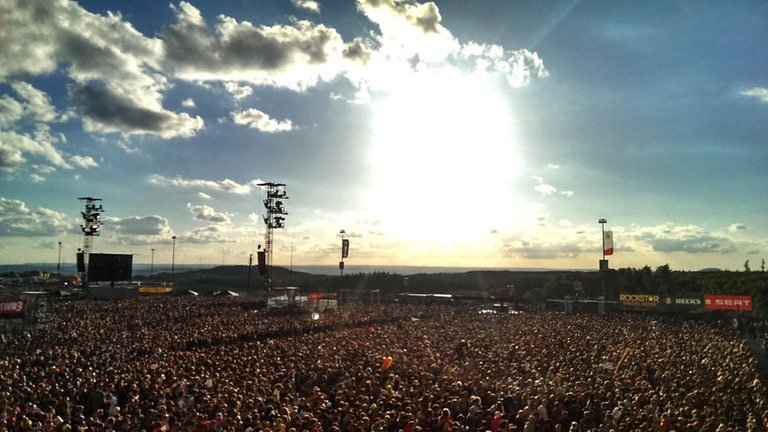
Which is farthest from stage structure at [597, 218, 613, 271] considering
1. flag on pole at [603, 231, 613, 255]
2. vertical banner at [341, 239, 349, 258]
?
vertical banner at [341, 239, 349, 258]

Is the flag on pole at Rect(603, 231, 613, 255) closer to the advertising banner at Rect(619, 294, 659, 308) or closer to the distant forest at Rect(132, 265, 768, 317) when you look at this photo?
the distant forest at Rect(132, 265, 768, 317)

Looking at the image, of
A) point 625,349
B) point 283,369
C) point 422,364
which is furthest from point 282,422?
point 625,349

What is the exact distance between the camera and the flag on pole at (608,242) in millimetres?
50062

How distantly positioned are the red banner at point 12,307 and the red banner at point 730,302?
5188 centimetres

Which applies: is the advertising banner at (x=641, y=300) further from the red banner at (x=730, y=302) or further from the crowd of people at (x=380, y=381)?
the crowd of people at (x=380, y=381)

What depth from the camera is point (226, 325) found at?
1299 inches

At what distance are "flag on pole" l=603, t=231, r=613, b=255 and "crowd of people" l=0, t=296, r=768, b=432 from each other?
62.8 ft

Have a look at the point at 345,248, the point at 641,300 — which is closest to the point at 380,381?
the point at 345,248

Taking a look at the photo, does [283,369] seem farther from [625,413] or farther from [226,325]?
[226,325]

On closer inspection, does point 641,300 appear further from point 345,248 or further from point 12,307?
point 12,307

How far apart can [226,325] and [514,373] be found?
70.6 ft

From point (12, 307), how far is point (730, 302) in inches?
2101

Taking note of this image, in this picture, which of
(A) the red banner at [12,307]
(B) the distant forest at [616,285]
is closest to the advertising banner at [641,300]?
(B) the distant forest at [616,285]

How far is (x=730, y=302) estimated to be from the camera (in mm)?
42500
